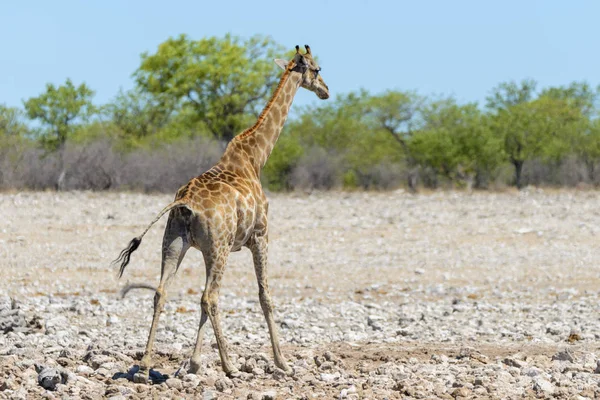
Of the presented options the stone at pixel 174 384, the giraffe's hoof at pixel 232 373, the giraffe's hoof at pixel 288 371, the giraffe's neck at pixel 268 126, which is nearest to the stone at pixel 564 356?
the giraffe's hoof at pixel 288 371

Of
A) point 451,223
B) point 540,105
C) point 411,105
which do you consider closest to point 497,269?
point 451,223

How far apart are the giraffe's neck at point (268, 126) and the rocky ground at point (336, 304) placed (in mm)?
1790

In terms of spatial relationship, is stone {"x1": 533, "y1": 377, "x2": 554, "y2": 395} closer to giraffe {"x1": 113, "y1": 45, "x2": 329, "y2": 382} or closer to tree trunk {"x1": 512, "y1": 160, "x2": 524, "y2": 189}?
giraffe {"x1": 113, "y1": 45, "x2": 329, "y2": 382}

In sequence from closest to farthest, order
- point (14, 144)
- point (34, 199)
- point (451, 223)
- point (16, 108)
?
point (451, 223) → point (34, 199) → point (14, 144) → point (16, 108)

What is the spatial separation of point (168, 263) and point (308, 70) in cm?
265

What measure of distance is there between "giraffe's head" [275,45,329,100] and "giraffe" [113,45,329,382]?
411 mm

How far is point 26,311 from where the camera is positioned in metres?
12.3

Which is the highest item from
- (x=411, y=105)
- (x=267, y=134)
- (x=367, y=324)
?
(x=411, y=105)

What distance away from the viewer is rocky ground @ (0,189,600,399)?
25.8 ft

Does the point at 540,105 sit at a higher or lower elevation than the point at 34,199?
higher

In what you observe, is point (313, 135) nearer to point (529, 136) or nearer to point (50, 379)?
point (529, 136)

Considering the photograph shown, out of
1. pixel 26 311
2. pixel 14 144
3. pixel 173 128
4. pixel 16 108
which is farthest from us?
pixel 173 128

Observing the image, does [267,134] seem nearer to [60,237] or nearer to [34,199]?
[60,237]

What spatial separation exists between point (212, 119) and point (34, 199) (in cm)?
1908
